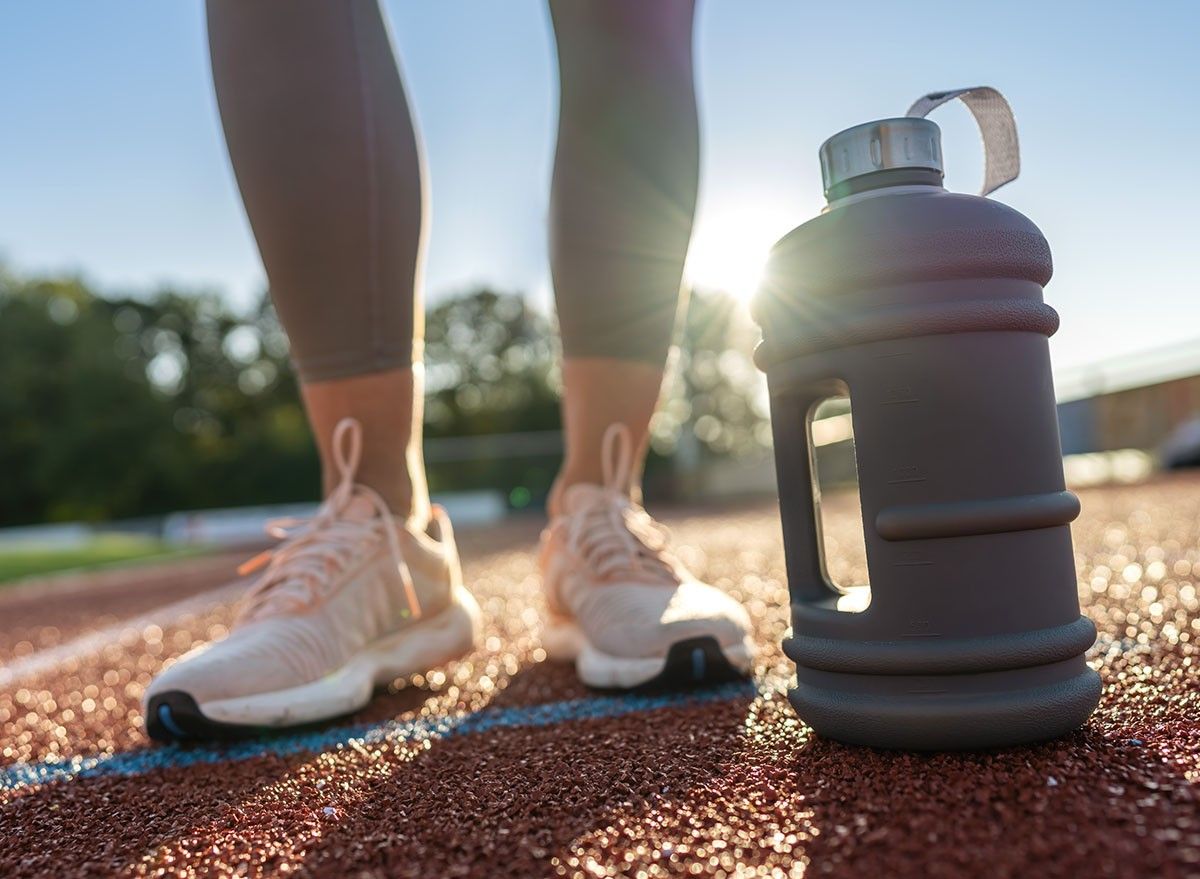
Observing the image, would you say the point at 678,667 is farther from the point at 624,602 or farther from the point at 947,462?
the point at 947,462

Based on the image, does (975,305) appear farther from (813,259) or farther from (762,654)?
(762,654)

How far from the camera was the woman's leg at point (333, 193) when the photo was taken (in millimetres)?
1315

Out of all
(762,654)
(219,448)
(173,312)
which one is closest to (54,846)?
(762,654)

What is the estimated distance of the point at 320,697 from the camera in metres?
1.21

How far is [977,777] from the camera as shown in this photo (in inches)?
31.2

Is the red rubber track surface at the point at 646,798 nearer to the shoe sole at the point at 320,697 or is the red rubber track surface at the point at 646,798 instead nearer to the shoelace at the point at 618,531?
the shoe sole at the point at 320,697

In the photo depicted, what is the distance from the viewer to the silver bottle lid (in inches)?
35.0

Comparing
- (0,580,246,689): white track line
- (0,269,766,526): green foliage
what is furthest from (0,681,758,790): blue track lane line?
(0,269,766,526): green foliage

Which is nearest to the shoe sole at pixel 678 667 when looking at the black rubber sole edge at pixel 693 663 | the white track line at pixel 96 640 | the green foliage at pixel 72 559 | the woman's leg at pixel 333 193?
the black rubber sole edge at pixel 693 663

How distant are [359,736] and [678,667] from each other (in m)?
0.39

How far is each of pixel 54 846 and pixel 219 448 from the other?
27631 mm

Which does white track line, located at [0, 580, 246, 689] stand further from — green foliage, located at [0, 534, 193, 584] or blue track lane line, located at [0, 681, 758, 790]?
green foliage, located at [0, 534, 193, 584]

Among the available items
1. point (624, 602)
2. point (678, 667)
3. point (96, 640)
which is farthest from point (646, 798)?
point (96, 640)

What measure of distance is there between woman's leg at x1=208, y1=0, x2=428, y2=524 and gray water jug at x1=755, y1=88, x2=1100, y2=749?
699mm
